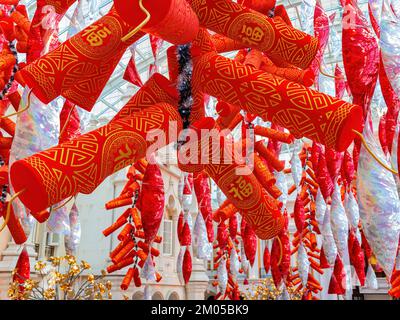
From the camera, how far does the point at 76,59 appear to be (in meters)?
1.55

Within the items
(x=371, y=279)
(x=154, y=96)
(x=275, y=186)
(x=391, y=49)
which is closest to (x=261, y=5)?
(x=391, y=49)

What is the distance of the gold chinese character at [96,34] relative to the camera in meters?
1.56

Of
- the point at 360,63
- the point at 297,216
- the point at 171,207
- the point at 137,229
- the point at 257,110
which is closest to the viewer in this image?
the point at 257,110

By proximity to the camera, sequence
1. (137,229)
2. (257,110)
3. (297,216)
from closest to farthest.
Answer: (257,110) < (297,216) < (137,229)

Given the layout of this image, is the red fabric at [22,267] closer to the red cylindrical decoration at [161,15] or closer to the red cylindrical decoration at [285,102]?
the red cylindrical decoration at [285,102]

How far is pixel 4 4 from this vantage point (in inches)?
112

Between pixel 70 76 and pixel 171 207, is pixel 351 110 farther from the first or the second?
pixel 171 207

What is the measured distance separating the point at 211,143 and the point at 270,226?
44 centimetres

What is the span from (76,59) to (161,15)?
0.40m

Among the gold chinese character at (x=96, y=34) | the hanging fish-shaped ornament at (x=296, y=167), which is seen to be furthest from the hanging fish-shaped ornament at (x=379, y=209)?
the hanging fish-shaped ornament at (x=296, y=167)

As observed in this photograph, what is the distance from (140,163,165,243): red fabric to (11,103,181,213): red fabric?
1.24 meters

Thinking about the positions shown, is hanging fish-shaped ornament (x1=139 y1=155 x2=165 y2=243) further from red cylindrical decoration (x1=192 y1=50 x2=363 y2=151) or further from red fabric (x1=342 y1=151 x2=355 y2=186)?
red fabric (x1=342 y1=151 x2=355 y2=186)
